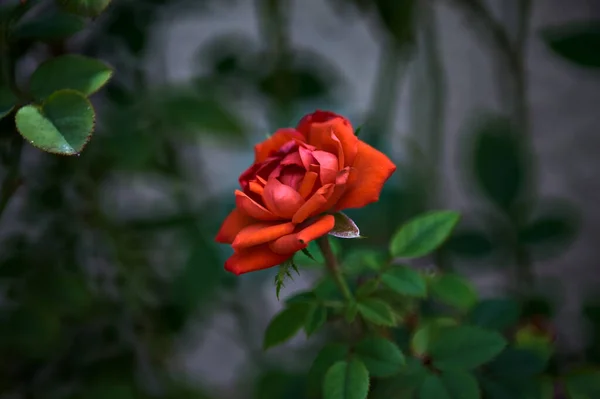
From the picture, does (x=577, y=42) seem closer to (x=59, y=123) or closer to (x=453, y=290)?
(x=453, y=290)

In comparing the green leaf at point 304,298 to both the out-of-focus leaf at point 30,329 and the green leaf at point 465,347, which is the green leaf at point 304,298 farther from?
the out-of-focus leaf at point 30,329

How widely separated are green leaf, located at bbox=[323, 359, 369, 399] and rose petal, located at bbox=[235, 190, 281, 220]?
12 cm

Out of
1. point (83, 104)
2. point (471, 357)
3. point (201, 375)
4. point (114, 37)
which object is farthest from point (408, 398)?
point (201, 375)

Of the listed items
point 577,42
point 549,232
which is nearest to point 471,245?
point 549,232

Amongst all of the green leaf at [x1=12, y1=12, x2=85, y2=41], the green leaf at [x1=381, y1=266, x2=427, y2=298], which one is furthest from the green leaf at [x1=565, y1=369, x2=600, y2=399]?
the green leaf at [x1=12, y1=12, x2=85, y2=41]

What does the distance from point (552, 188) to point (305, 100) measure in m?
0.68

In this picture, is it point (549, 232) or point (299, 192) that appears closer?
point (299, 192)

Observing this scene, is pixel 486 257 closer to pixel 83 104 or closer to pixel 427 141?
pixel 427 141

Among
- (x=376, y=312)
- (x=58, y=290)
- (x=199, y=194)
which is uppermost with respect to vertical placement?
(x=376, y=312)

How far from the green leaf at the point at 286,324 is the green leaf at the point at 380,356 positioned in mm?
45

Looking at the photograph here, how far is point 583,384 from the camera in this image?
0.49m

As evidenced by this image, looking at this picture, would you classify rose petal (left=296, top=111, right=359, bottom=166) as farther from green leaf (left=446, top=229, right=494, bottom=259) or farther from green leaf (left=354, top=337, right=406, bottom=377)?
green leaf (left=446, top=229, right=494, bottom=259)

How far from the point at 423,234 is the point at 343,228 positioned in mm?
117

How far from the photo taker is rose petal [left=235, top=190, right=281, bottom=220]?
380 millimetres
